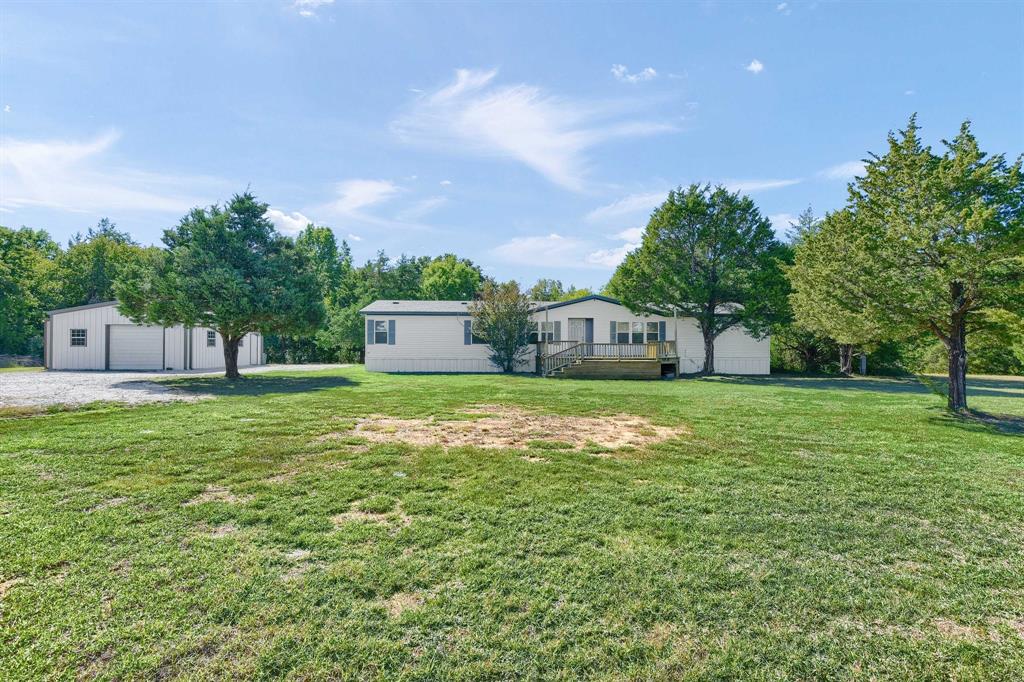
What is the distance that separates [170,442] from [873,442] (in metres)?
A: 10.5

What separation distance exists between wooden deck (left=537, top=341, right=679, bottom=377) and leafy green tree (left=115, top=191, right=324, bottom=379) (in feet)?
34.3

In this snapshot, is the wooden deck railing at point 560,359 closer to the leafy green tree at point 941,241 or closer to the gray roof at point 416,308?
the gray roof at point 416,308

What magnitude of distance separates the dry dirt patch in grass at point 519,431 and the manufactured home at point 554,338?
531 inches

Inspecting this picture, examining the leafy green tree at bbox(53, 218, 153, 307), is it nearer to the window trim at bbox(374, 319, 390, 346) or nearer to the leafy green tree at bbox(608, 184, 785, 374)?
the window trim at bbox(374, 319, 390, 346)

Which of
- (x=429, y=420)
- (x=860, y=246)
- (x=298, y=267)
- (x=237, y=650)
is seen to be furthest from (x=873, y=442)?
(x=298, y=267)

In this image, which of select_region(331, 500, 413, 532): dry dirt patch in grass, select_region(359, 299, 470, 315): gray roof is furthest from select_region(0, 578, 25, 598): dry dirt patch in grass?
select_region(359, 299, 470, 315): gray roof

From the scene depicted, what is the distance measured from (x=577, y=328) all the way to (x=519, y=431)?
1621 cm

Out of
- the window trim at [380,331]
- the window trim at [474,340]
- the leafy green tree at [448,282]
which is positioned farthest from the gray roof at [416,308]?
the leafy green tree at [448,282]

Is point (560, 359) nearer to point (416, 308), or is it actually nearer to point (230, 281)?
point (416, 308)

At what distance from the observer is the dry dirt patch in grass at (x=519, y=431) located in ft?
22.1

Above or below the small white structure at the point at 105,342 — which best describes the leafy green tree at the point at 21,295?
above

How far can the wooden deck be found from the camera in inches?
809

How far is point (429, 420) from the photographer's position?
27.5ft

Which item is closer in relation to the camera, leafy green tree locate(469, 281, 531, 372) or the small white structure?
leafy green tree locate(469, 281, 531, 372)
